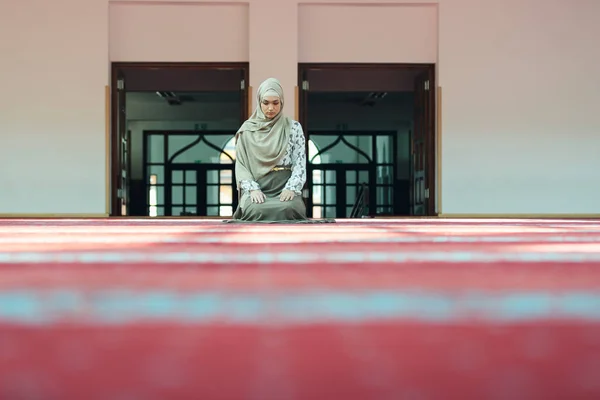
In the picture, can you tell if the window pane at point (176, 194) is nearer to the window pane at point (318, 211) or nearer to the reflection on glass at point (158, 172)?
the reflection on glass at point (158, 172)

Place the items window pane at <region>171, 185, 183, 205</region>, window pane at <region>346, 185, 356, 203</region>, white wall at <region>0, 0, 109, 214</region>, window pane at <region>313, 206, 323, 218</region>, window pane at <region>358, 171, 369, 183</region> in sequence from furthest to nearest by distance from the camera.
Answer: window pane at <region>313, 206, 323, 218</region>
window pane at <region>346, 185, 356, 203</region>
window pane at <region>358, 171, 369, 183</region>
window pane at <region>171, 185, 183, 205</region>
white wall at <region>0, 0, 109, 214</region>

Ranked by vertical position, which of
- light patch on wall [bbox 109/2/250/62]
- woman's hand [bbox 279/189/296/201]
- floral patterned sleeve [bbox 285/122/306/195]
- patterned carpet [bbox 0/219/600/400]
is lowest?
patterned carpet [bbox 0/219/600/400]

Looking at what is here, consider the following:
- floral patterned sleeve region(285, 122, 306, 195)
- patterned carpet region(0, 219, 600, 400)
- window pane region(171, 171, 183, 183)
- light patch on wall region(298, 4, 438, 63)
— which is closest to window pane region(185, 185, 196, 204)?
window pane region(171, 171, 183, 183)

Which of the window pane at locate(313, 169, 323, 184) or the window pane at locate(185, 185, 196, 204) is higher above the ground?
the window pane at locate(313, 169, 323, 184)

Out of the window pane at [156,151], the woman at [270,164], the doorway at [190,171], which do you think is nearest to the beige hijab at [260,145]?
the woman at [270,164]

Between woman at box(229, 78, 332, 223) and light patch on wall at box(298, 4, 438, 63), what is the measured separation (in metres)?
4.16

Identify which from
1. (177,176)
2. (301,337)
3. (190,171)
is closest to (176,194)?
(177,176)

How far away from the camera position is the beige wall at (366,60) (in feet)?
27.6

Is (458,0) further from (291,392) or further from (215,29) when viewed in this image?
(291,392)

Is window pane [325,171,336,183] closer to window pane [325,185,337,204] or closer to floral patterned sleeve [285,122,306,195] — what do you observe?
window pane [325,185,337,204]

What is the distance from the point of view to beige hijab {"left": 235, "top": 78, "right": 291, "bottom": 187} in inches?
178

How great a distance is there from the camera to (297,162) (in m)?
4.54

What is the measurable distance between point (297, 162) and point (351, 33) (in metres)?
4.45

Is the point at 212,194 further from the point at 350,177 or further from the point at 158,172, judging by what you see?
the point at 350,177
